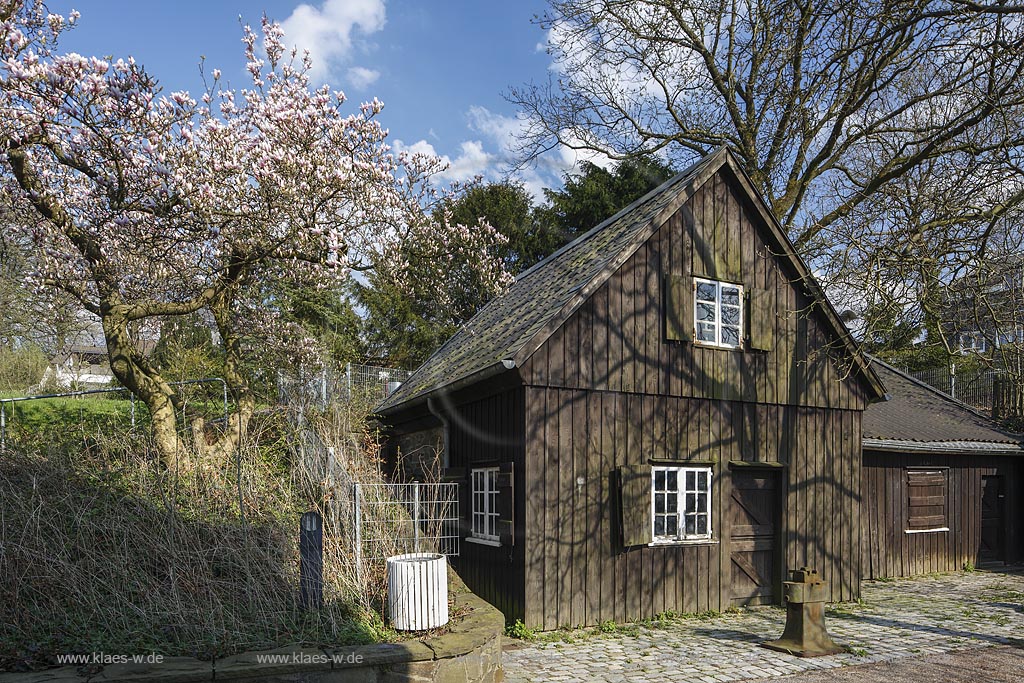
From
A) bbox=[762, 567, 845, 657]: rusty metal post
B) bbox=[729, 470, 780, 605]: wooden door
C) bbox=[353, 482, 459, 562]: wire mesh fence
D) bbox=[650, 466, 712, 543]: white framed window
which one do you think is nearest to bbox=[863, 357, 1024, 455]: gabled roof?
bbox=[729, 470, 780, 605]: wooden door

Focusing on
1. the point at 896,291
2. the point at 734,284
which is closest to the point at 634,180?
the point at 734,284

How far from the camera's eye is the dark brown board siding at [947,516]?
15422mm

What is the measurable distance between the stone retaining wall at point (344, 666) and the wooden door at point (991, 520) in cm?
1477

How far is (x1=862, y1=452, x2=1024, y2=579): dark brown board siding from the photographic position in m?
15.4

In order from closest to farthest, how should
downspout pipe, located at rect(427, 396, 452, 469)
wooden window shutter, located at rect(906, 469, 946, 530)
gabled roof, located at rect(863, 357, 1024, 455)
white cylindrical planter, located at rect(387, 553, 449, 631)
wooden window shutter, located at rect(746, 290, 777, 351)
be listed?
white cylindrical planter, located at rect(387, 553, 449, 631)
wooden window shutter, located at rect(746, 290, 777, 351)
downspout pipe, located at rect(427, 396, 452, 469)
gabled roof, located at rect(863, 357, 1024, 455)
wooden window shutter, located at rect(906, 469, 946, 530)

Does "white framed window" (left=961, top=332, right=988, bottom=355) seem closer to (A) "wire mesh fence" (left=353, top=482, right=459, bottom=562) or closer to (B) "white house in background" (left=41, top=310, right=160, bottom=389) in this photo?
(A) "wire mesh fence" (left=353, top=482, right=459, bottom=562)

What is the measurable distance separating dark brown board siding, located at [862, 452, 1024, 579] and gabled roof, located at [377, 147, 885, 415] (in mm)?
3851

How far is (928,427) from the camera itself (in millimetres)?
16953

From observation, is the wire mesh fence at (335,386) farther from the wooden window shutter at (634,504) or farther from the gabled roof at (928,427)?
the gabled roof at (928,427)

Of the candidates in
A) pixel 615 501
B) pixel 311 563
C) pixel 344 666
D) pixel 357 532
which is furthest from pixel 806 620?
pixel 311 563

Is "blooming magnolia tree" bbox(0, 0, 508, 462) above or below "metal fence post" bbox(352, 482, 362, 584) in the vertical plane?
above

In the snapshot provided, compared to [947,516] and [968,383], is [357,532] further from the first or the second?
[968,383]

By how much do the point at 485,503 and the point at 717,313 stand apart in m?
4.43

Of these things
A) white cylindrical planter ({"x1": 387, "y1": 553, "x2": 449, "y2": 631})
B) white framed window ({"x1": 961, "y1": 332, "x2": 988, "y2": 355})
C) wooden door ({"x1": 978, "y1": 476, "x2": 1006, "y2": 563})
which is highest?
white framed window ({"x1": 961, "y1": 332, "x2": 988, "y2": 355})
